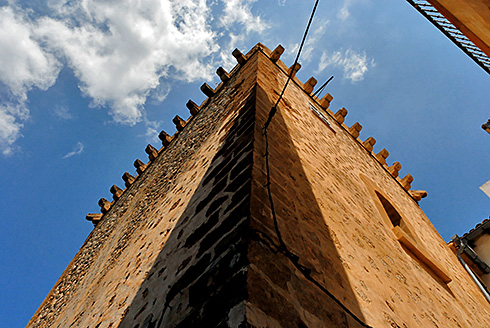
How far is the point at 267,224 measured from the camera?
6.13 feet

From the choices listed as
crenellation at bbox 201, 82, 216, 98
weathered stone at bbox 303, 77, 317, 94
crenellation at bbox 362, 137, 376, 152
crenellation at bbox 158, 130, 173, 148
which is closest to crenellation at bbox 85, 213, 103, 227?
crenellation at bbox 158, 130, 173, 148

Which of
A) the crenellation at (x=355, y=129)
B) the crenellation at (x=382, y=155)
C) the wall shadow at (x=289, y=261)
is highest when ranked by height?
the crenellation at (x=355, y=129)

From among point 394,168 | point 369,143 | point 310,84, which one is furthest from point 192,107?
point 394,168

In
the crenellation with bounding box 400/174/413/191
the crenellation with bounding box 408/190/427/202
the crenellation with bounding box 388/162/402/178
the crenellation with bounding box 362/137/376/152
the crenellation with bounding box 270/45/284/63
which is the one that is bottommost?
the crenellation with bounding box 408/190/427/202

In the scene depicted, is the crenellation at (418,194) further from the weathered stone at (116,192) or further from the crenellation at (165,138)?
the weathered stone at (116,192)

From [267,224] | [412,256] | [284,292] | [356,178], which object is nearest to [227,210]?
[267,224]

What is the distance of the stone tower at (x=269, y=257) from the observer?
1596mm

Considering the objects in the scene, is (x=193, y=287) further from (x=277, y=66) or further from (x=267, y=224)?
(x=277, y=66)

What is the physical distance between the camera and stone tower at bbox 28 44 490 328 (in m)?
1.60

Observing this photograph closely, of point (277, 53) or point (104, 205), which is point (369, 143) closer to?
point (277, 53)

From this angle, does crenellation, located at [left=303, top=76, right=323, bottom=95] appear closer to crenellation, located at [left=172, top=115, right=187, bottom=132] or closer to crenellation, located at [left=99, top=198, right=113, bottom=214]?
crenellation, located at [left=172, top=115, right=187, bottom=132]

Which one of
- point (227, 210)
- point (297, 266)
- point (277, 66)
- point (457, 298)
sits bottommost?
point (457, 298)

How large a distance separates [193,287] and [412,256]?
11.7 feet

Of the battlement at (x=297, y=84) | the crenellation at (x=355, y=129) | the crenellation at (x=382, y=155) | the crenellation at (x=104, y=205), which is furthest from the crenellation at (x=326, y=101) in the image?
the crenellation at (x=104, y=205)
